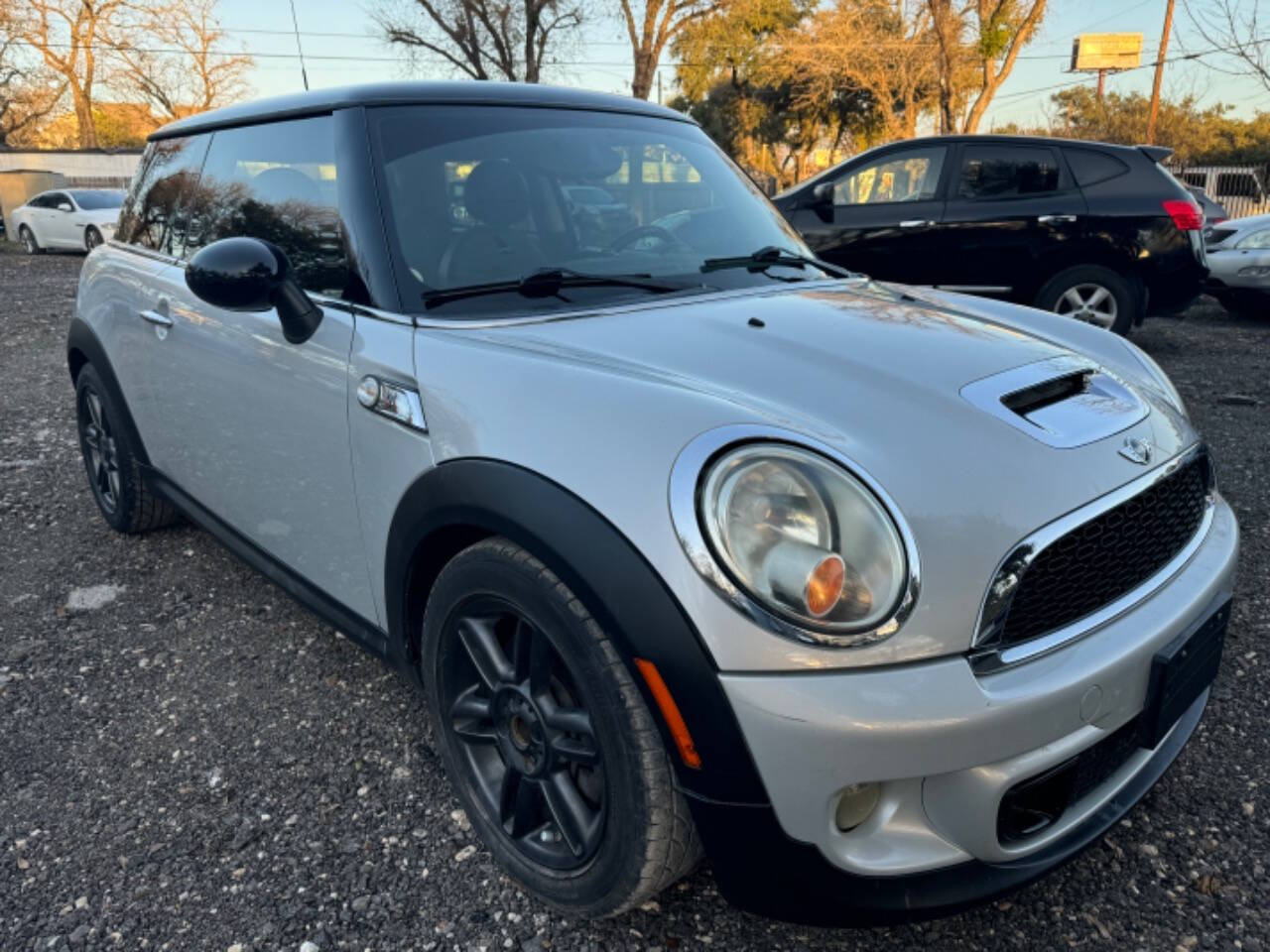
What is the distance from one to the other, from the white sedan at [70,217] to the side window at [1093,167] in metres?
15.6

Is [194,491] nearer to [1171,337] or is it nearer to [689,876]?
[689,876]

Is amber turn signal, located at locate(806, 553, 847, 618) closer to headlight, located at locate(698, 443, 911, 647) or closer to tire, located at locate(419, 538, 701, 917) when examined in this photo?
headlight, located at locate(698, 443, 911, 647)

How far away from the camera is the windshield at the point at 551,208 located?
2.17 metres

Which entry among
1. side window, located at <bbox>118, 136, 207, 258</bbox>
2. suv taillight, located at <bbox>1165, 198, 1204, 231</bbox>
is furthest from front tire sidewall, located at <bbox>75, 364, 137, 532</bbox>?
suv taillight, located at <bbox>1165, 198, 1204, 231</bbox>

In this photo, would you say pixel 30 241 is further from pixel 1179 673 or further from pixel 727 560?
pixel 1179 673

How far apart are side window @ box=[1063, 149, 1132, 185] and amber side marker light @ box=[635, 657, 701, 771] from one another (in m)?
6.92

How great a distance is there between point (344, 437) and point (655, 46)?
99.6 ft

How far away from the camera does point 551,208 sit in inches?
93.7

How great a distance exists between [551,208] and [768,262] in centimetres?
66

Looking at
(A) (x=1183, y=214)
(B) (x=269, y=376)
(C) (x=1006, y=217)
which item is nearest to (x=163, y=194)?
(B) (x=269, y=376)

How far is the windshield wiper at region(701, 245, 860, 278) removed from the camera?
8.29 ft

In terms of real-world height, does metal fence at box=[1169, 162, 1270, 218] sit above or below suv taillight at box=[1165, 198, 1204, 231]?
below

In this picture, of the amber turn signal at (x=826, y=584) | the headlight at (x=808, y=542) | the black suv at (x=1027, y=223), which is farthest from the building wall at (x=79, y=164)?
the amber turn signal at (x=826, y=584)

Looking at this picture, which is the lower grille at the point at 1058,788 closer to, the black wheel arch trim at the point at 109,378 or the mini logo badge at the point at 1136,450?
the mini logo badge at the point at 1136,450
